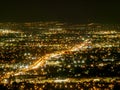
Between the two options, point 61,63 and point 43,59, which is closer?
point 61,63

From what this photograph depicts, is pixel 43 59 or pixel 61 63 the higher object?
pixel 43 59

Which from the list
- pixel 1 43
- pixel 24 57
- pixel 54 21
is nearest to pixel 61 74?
pixel 24 57

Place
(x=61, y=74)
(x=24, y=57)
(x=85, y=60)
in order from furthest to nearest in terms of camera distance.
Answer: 1. (x=24, y=57)
2. (x=85, y=60)
3. (x=61, y=74)

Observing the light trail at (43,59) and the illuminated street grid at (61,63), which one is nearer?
the illuminated street grid at (61,63)

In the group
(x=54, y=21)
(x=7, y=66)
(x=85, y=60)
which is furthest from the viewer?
(x=54, y=21)

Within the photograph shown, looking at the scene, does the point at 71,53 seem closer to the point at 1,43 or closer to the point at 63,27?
the point at 1,43

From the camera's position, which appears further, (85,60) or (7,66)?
(85,60)

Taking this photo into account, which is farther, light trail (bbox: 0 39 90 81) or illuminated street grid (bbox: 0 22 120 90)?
light trail (bbox: 0 39 90 81)
